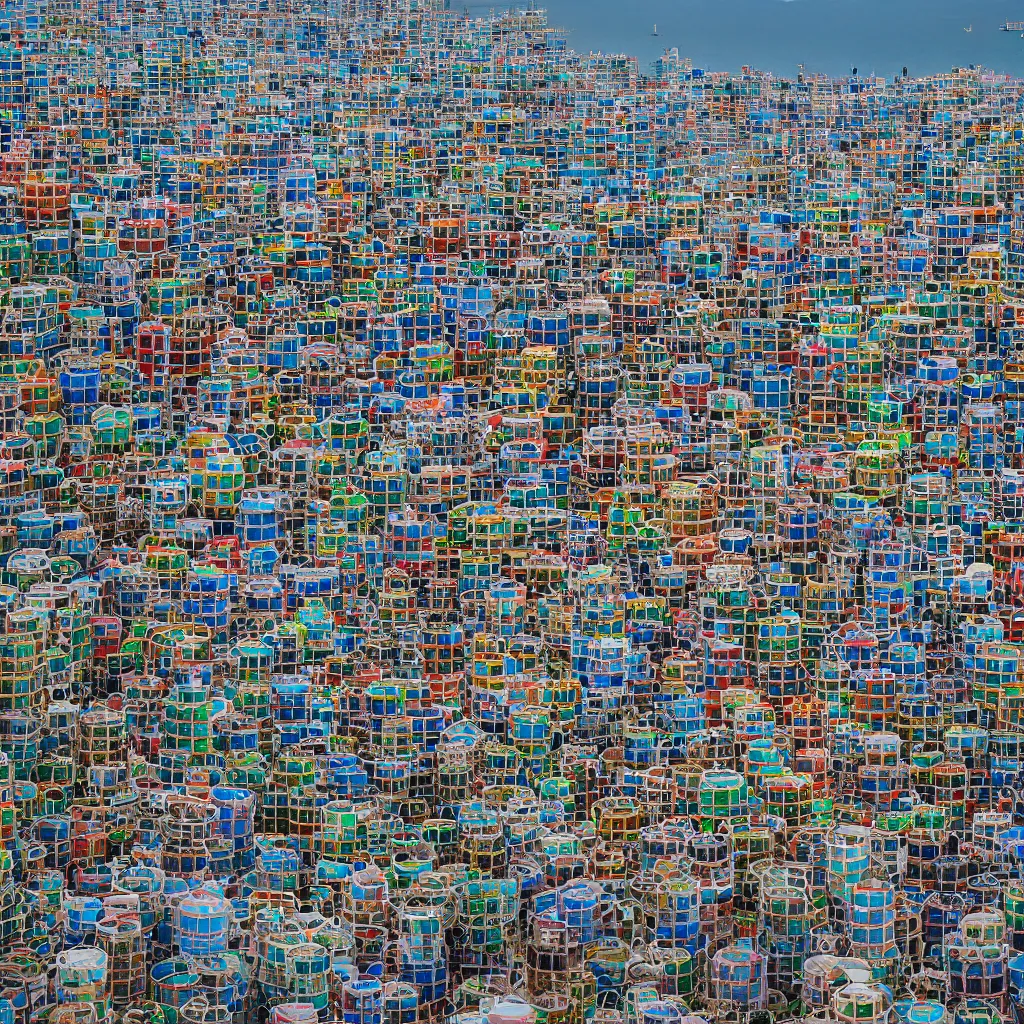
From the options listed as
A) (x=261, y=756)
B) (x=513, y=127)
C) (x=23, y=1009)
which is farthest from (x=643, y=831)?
(x=513, y=127)

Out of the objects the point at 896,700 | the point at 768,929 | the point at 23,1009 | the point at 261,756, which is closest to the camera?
the point at 23,1009

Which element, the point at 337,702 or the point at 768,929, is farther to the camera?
the point at 337,702

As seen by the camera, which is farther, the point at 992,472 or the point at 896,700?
the point at 992,472

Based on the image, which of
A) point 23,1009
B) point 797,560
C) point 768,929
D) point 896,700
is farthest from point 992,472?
point 23,1009

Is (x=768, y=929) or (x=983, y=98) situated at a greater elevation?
(x=983, y=98)

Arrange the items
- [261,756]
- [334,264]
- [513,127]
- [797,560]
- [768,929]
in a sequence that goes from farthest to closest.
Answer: [513,127] → [334,264] → [797,560] → [261,756] → [768,929]

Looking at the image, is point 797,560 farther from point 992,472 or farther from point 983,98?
point 983,98

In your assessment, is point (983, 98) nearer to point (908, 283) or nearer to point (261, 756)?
point (908, 283)

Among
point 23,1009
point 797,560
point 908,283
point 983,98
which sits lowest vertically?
point 23,1009

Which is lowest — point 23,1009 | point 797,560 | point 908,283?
point 23,1009
